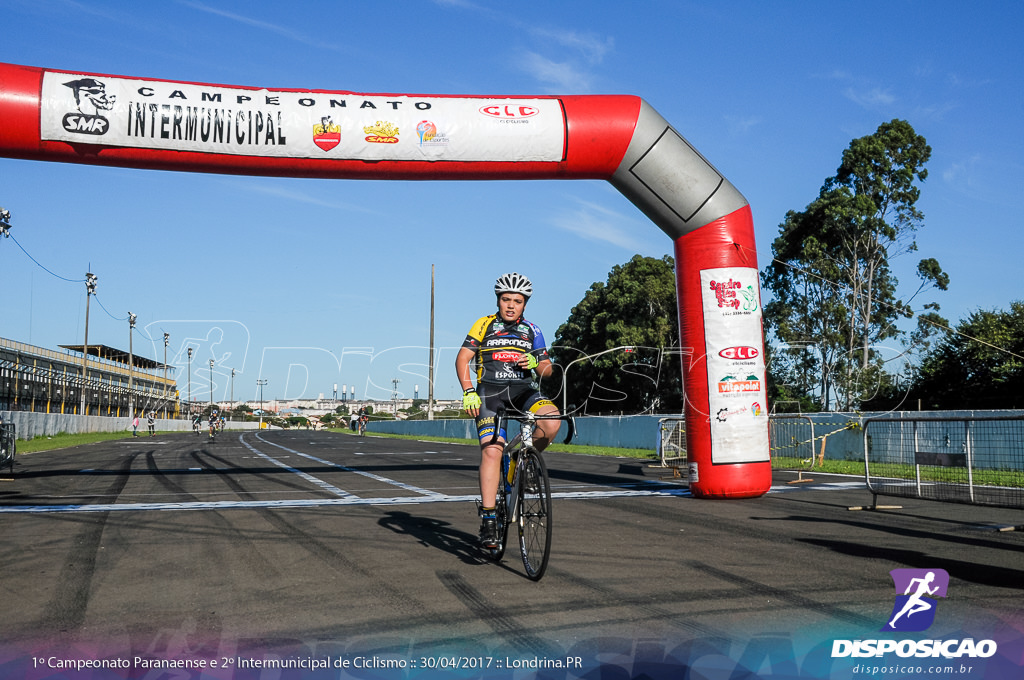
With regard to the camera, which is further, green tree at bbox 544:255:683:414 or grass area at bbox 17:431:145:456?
green tree at bbox 544:255:683:414

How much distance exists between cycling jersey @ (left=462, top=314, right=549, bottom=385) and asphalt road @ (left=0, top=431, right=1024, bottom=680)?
1.37 m

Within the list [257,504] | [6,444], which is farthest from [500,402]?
[6,444]

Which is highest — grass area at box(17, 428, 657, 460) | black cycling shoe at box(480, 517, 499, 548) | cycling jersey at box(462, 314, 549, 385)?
cycling jersey at box(462, 314, 549, 385)

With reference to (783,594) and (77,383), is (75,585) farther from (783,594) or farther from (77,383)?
(77,383)

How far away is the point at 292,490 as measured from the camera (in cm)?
1156

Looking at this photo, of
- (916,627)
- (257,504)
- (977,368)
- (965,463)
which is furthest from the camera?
(977,368)

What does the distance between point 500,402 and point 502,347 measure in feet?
1.38

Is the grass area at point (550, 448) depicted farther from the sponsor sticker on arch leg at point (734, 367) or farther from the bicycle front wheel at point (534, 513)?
the bicycle front wheel at point (534, 513)

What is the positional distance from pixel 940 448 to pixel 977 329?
22.5 m

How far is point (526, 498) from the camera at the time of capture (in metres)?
5.45

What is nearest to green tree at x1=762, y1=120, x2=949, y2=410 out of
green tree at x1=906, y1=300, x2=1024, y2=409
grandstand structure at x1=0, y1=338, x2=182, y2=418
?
green tree at x1=906, y1=300, x2=1024, y2=409

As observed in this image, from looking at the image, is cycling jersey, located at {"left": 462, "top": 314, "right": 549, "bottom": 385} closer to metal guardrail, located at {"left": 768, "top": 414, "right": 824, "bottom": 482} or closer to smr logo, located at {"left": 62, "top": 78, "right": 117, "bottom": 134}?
smr logo, located at {"left": 62, "top": 78, "right": 117, "bottom": 134}

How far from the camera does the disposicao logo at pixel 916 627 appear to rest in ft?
11.9

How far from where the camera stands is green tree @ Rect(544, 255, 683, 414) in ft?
167
